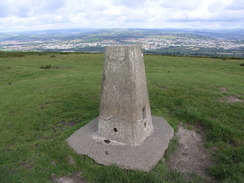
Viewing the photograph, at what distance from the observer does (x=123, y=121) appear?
19.6ft

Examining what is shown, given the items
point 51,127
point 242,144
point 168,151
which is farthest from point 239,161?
point 51,127

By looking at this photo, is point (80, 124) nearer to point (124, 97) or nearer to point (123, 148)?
point (123, 148)

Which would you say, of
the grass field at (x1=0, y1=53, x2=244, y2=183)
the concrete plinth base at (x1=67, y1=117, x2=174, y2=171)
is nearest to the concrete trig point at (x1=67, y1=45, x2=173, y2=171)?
the concrete plinth base at (x1=67, y1=117, x2=174, y2=171)

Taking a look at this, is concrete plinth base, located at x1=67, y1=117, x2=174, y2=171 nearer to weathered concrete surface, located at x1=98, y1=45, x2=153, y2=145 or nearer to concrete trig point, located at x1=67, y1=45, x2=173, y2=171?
concrete trig point, located at x1=67, y1=45, x2=173, y2=171

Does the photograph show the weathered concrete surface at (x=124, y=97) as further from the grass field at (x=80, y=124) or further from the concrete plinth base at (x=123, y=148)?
the grass field at (x=80, y=124)

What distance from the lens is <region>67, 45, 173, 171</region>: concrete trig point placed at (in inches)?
217

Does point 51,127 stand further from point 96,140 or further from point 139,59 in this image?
point 139,59

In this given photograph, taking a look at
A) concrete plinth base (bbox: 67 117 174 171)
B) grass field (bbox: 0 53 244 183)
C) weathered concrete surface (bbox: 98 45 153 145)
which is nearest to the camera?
grass field (bbox: 0 53 244 183)

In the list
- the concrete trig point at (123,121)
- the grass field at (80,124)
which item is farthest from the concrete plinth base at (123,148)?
the grass field at (80,124)

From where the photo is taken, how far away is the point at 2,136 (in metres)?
7.03

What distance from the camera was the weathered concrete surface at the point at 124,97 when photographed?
5637 millimetres

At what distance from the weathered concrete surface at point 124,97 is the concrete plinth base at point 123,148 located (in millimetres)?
282

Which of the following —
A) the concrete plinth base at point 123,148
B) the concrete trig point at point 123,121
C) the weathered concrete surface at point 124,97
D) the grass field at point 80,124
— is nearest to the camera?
the grass field at point 80,124

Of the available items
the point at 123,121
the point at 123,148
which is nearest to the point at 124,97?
the point at 123,121
